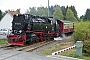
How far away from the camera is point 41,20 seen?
25078mm

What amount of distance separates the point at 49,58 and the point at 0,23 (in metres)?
45.0

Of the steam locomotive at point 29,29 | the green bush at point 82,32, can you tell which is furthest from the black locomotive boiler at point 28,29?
the green bush at point 82,32

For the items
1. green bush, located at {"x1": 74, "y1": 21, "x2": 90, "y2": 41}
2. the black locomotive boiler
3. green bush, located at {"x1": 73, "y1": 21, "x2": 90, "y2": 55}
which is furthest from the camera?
the black locomotive boiler

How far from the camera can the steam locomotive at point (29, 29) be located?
19741 mm

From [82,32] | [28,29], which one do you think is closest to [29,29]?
[28,29]

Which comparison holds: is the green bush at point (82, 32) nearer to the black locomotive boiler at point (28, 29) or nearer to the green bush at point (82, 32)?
the green bush at point (82, 32)

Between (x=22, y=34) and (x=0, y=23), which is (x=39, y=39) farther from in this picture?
(x=0, y=23)

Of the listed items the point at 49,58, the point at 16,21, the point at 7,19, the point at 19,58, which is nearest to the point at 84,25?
the point at 16,21

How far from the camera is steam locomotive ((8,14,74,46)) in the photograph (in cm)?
1974

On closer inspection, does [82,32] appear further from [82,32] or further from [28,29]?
[28,29]

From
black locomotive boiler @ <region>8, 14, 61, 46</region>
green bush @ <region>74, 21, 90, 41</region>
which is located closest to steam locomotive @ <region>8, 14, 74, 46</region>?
black locomotive boiler @ <region>8, 14, 61, 46</region>

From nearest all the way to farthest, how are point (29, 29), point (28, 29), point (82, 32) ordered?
1. point (82, 32)
2. point (28, 29)
3. point (29, 29)

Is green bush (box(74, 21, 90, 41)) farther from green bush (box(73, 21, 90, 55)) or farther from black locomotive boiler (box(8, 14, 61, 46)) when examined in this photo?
black locomotive boiler (box(8, 14, 61, 46))

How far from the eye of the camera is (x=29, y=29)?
2131 cm
